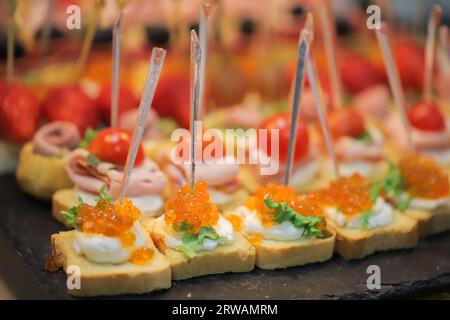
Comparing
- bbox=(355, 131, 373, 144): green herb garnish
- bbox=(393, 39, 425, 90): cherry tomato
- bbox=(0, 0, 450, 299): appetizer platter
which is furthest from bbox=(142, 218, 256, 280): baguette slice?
bbox=(393, 39, 425, 90): cherry tomato

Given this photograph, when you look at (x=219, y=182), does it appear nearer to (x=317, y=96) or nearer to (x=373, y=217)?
(x=317, y=96)

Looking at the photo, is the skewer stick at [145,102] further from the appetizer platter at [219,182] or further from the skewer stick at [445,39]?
the skewer stick at [445,39]

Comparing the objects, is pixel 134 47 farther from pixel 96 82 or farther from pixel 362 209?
pixel 362 209

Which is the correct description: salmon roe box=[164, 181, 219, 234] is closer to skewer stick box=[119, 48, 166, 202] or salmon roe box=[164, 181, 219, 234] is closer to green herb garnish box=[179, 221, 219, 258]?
green herb garnish box=[179, 221, 219, 258]

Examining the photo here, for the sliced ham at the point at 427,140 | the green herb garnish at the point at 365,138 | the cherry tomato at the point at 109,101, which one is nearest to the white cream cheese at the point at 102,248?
the cherry tomato at the point at 109,101

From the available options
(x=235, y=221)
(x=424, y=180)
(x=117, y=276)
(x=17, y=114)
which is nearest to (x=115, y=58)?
(x=17, y=114)
